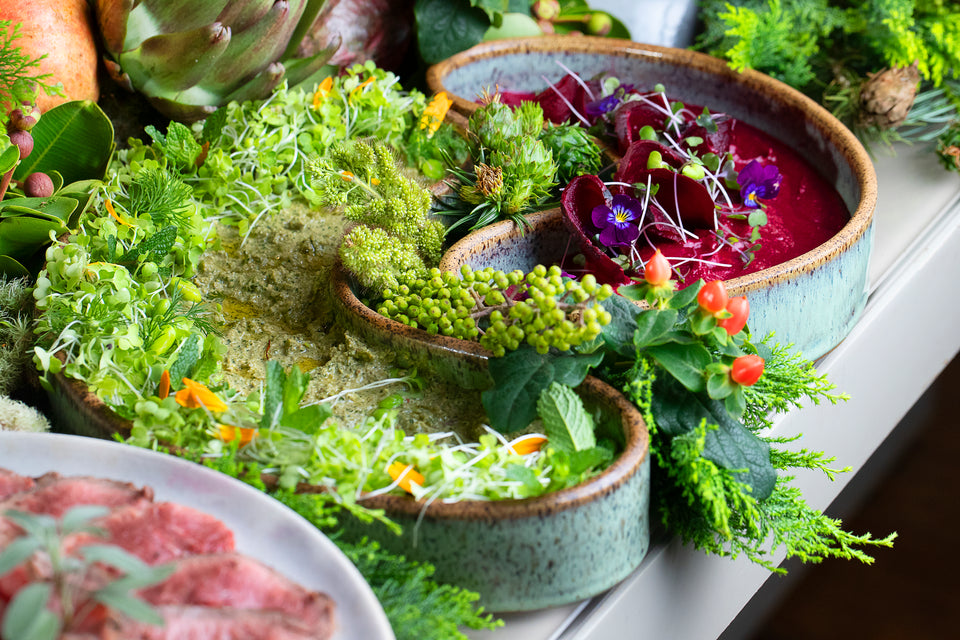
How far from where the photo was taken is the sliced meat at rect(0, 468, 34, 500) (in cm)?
66

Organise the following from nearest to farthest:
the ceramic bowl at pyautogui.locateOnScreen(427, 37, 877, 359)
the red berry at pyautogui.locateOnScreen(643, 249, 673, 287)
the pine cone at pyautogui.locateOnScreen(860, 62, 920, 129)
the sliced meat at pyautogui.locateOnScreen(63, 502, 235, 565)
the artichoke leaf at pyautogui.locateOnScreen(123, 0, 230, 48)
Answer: the sliced meat at pyautogui.locateOnScreen(63, 502, 235, 565)
the red berry at pyautogui.locateOnScreen(643, 249, 673, 287)
the ceramic bowl at pyautogui.locateOnScreen(427, 37, 877, 359)
the artichoke leaf at pyautogui.locateOnScreen(123, 0, 230, 48)
the pine cone at pyautogui.locateOnScreen(860, 62, 920, 129)

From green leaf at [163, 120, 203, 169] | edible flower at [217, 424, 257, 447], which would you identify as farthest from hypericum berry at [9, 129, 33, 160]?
edible flower at [217, 424, 257, 447]

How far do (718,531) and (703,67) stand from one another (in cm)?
91

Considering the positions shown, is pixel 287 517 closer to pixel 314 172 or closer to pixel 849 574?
pixel 314 172

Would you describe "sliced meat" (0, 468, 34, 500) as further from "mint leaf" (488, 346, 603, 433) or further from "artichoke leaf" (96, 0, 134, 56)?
"artichoke leaf" (96, 0, 134, 56)

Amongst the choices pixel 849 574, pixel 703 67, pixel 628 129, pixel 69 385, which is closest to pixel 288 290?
pixel 69 385

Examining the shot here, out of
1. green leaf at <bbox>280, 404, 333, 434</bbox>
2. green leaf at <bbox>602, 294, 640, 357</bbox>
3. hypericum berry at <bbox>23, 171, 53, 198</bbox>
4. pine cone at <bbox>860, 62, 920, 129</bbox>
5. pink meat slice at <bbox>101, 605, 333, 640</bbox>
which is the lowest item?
hypericum berry at <bbox>23, 171, 53, 198</bbox>

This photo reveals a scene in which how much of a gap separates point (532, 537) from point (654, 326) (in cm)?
23

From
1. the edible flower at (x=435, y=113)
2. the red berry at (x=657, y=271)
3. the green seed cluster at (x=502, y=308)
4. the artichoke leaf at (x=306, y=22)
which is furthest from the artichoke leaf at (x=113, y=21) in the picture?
the red berry at (x=657, y=271)

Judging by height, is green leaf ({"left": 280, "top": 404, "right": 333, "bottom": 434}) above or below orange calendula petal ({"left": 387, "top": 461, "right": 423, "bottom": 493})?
below

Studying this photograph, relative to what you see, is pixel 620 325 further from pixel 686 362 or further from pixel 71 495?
pixel 71 495

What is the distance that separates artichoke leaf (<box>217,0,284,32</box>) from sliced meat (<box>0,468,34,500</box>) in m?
0.66

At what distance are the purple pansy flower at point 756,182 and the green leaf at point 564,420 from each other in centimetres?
54

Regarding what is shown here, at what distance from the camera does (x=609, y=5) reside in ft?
5.57
